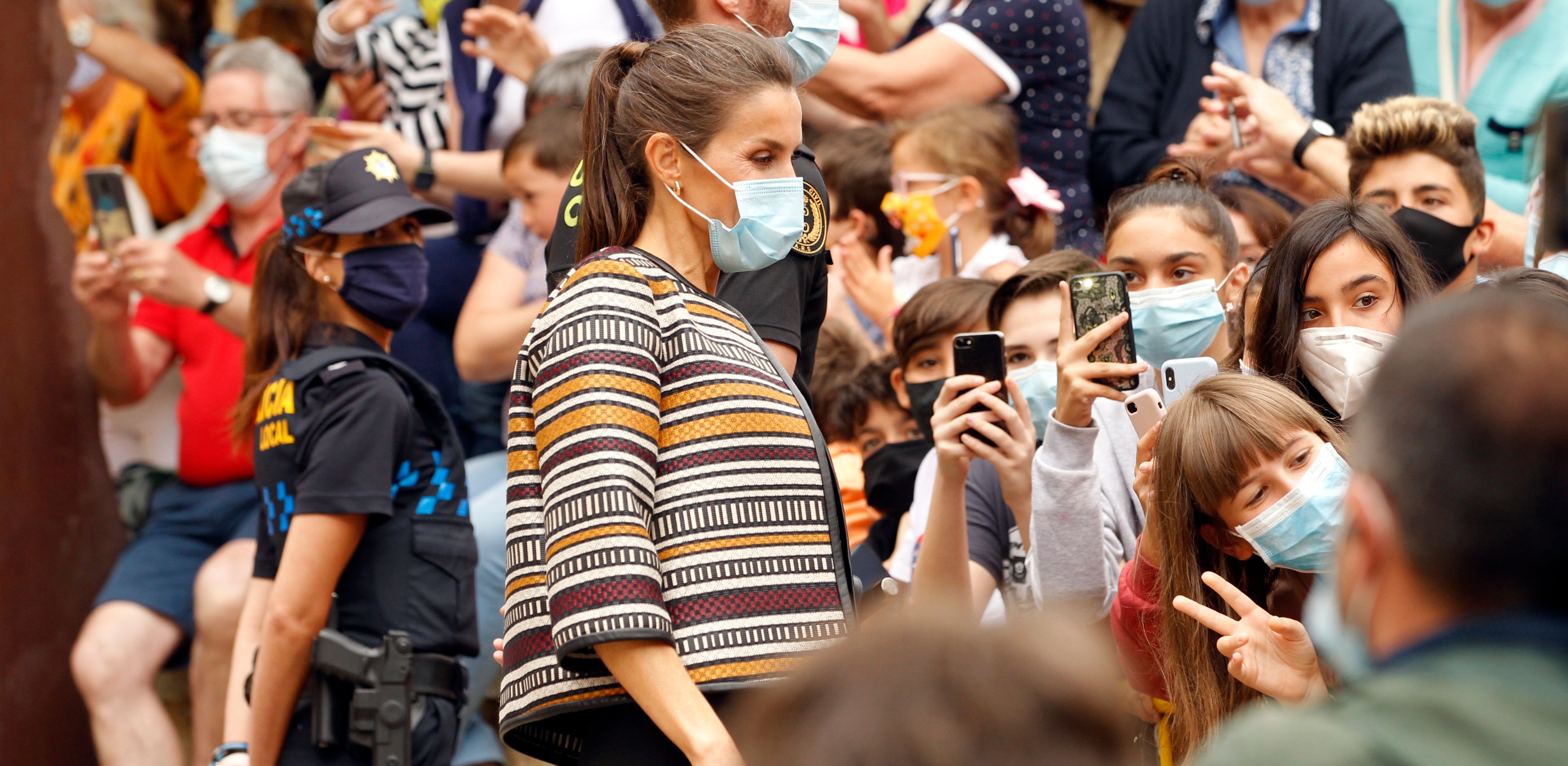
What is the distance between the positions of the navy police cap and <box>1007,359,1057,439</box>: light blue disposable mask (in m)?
1.65

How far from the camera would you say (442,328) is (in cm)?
567

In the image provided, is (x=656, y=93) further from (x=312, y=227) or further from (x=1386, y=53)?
(x=1386, y=53)

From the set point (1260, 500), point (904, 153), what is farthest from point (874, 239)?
point (1260, 500)

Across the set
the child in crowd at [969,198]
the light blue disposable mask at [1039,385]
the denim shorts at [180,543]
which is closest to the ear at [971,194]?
the child in crowd at [969,198]

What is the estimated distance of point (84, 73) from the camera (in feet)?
20.9

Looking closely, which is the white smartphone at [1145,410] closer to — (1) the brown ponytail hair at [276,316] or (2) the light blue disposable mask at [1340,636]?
(2) the light blue disposable mask at [1340,636]

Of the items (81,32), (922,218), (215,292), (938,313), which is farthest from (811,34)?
(81,32)

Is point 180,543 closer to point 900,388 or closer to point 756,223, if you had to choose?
point 900,388

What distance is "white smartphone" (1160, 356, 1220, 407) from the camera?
Answer: 3111 millimetres

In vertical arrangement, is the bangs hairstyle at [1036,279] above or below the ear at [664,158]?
below

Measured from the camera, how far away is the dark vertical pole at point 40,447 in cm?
555

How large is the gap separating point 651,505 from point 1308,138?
A: 2954mm

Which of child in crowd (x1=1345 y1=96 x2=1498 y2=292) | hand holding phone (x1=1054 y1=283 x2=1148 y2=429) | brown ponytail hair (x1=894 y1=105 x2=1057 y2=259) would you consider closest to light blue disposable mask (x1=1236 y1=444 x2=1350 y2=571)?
hand holding phone (x1=1054 y1=283 x2=1148 y2=429)

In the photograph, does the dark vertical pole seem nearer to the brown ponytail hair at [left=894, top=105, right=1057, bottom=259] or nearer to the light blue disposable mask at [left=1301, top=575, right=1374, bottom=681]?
the brown ponytail hair at [left=894, top=105, right=1057, bottom=259]
